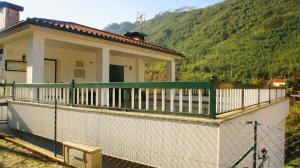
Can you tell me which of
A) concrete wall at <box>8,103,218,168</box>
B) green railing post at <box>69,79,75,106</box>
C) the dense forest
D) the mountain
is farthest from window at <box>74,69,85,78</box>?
the mountain

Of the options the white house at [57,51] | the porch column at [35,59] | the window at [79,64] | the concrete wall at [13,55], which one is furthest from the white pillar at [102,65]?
the concrete wall at [13,55]

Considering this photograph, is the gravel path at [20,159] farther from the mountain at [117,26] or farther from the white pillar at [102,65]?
the mountain at [117,26]

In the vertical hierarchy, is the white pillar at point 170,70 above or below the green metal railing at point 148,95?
above

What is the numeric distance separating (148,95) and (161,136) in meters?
0.91

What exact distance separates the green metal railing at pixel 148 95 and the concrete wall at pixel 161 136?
195mm

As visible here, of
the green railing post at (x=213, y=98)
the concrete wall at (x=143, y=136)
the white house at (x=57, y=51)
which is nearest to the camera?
the green railing post at (x=213, y=98)

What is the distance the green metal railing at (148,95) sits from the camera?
4.33 meters

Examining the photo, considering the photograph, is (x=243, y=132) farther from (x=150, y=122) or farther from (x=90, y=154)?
(x=90, y=154)

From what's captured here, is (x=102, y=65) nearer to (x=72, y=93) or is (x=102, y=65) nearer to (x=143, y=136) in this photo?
(x=72, y=93)

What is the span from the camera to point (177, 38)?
76.9 meters

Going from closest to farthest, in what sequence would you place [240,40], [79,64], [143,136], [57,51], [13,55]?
[143,136] → [13,55] → [57,51] → [79,64] → [240,40]

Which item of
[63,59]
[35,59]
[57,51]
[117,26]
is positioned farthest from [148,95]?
[117,26]

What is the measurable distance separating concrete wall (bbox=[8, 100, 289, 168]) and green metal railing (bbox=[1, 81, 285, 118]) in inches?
7.7

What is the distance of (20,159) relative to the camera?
586 cm
